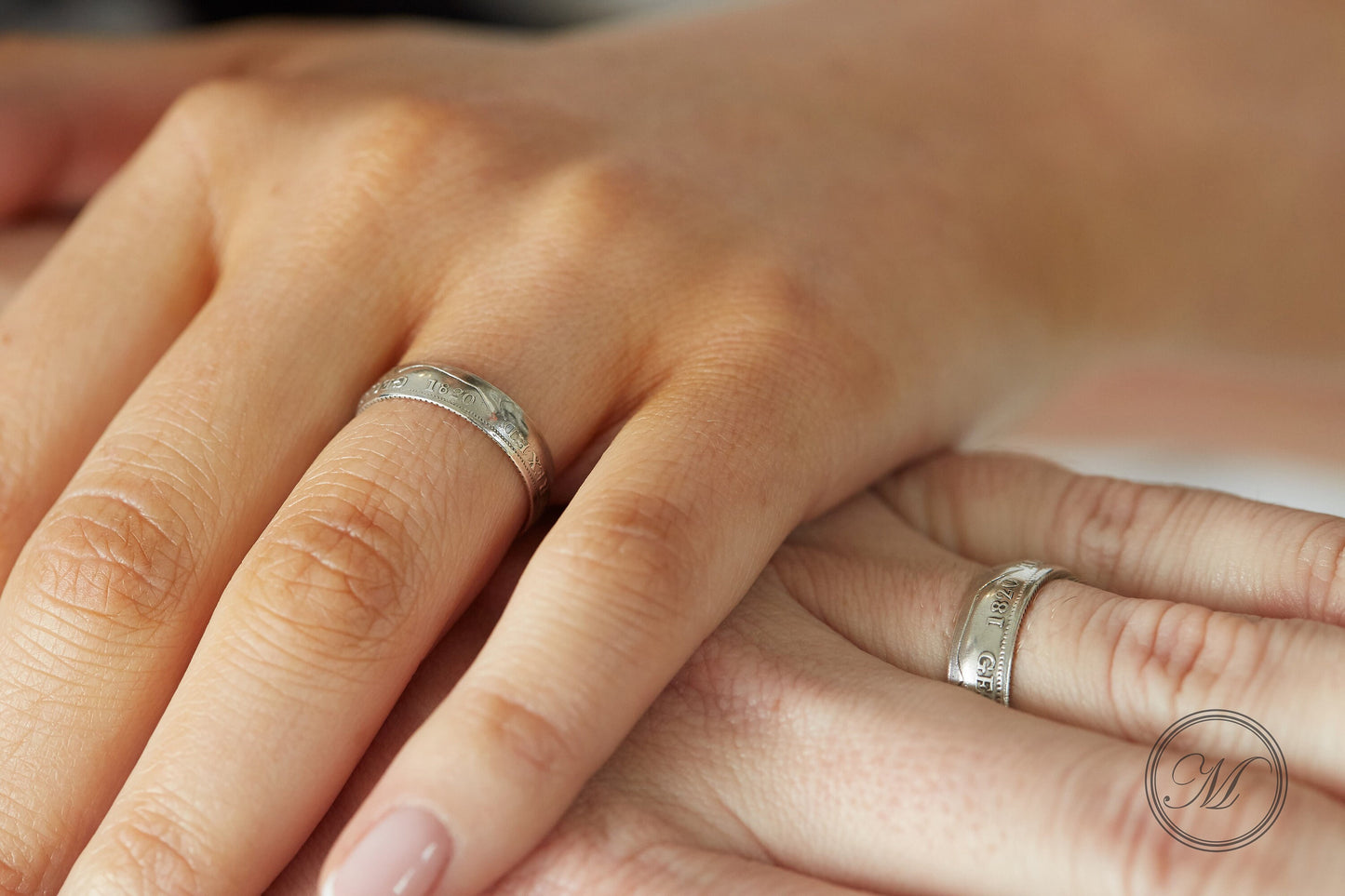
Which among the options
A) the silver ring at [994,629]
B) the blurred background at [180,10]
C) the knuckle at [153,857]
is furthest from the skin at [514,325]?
the blurred background at [180,10]

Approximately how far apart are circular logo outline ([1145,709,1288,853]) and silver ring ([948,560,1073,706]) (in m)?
0.11

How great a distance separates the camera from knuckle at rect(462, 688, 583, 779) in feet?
2.19

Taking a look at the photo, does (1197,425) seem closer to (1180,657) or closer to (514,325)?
(1180,657)

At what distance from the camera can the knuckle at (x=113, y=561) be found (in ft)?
2.61

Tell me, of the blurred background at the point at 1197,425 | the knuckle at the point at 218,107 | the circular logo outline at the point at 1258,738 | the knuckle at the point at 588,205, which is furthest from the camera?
the blurred background at the point at 1197,425

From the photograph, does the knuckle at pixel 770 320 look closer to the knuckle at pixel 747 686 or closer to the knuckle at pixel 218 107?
the knuckle at pixel 747 686

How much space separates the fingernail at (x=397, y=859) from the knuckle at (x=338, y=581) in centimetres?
14

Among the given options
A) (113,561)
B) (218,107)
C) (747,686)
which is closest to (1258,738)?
(747,686)

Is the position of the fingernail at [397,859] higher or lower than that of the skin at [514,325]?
lower

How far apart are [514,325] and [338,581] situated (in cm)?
26

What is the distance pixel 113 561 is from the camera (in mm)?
800

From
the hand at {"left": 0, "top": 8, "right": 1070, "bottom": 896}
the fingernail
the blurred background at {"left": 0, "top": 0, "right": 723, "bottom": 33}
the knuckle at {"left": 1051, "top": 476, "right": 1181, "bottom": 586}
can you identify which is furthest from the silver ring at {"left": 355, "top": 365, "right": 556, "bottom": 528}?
the blurred background at {"left": 0, "top": 0, "right": 723, "bottom": 33}

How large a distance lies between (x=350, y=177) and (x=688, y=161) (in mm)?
319

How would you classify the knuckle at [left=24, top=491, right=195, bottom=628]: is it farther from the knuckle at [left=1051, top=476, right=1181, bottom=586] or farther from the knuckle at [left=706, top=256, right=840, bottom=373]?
the knuckle at [left=1051, top=476, right=1181, bottom=586]
